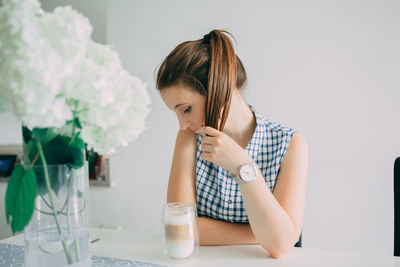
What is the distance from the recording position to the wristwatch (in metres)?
0.91

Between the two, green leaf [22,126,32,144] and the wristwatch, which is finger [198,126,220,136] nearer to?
the wristwatch

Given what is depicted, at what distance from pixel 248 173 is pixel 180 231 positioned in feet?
0.90

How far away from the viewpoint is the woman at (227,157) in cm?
91

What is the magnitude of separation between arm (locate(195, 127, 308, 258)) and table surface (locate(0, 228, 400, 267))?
4 centimetres

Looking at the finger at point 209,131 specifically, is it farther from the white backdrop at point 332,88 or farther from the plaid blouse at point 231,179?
the white backdrop at point 332,88

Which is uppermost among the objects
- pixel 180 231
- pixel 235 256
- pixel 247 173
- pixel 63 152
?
pixel 63 152

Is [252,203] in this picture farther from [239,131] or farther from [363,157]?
[363,157]

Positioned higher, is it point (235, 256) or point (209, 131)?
point (209, 131)

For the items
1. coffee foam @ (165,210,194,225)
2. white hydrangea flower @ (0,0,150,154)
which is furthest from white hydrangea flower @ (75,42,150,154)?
coffee foam @ (165,210,194,225)

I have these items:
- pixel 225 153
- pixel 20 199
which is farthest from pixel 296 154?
pixel 20 199

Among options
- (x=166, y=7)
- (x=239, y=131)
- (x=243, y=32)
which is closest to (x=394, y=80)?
(x=243, y=32)

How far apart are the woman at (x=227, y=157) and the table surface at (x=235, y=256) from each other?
0.04 meters

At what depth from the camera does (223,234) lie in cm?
97

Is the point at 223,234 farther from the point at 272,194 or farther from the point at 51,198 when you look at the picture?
the point at 51,198
